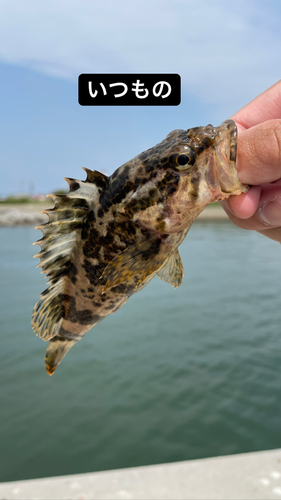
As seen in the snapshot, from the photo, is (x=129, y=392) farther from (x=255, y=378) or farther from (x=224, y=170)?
(x=224, y=170)

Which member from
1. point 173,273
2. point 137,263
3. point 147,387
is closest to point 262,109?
point 173,273

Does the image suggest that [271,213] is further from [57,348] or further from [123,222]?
[57,348]

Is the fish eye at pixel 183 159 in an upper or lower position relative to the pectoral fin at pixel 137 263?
upper

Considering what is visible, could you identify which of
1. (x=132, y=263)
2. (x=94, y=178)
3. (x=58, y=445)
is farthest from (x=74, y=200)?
(x=58, y=445)

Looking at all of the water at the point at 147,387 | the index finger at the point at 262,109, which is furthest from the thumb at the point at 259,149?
the water at the point at 147,387

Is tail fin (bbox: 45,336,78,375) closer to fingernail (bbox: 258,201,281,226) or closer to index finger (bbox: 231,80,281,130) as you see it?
fingernail (bbox: 258,201,281,226)

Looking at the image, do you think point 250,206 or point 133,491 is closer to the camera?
point 250,206

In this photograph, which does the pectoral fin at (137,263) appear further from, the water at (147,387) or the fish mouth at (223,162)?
the water at (147,387)
